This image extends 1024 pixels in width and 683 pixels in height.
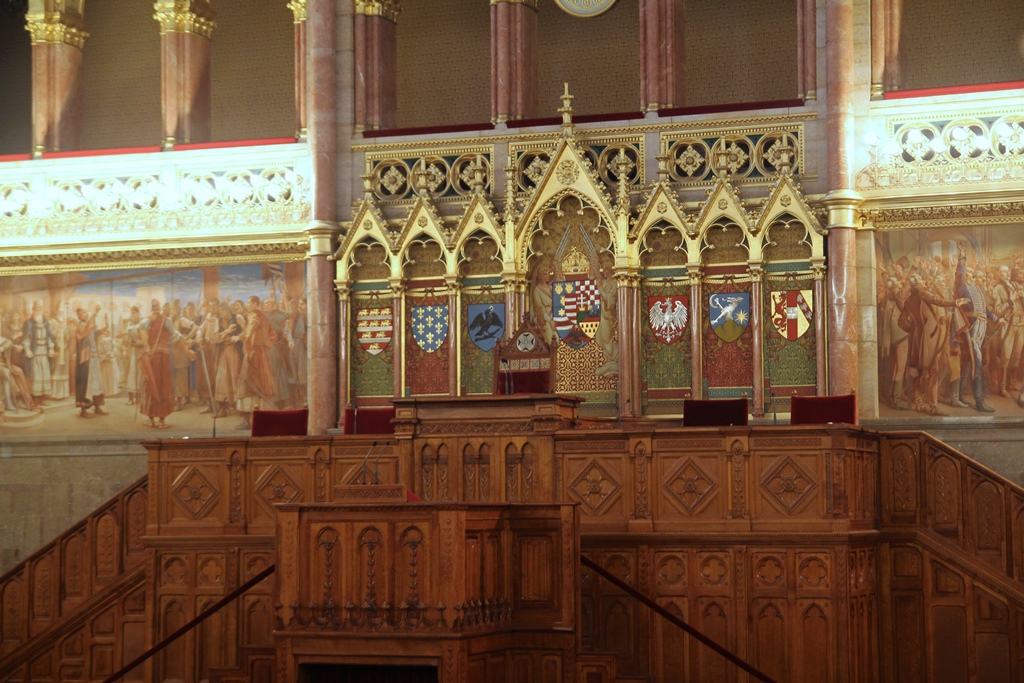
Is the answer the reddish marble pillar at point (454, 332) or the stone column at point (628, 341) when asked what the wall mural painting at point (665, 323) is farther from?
the reddish marble pillar at point (454, 332)

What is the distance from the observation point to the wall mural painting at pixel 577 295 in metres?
18.4

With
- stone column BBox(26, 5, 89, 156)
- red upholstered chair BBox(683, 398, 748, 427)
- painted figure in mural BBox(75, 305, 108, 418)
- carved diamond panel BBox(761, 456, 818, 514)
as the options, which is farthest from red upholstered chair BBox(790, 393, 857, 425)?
stone column BBox(26, 5, 89, 156)

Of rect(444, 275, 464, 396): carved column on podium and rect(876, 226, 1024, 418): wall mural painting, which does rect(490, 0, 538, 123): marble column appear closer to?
rect(444, 275, 464, 396): carved column on podium

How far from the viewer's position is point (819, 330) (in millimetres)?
17656

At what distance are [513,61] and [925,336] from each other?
599 cm

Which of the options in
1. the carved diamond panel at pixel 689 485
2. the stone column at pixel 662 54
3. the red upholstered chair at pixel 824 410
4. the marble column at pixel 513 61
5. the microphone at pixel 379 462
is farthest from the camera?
the marble column at pixel 513 61

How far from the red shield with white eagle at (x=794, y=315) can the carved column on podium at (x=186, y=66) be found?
790 cm

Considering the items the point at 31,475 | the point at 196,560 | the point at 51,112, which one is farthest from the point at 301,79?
the point at 196,560

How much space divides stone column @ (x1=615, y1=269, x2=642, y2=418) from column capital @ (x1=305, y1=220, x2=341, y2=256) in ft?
11.6

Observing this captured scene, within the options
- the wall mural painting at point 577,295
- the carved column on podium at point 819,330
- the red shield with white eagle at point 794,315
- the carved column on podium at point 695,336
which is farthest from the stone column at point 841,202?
the wall mural painting at point 577,295

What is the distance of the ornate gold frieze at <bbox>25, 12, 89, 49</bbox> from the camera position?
2139cm

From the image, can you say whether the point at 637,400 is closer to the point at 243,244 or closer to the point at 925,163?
the point at 925,163

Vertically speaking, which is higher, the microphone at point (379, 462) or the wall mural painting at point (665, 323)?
the wall mural painting at point (665, 323)

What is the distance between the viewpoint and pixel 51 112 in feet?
69.6
